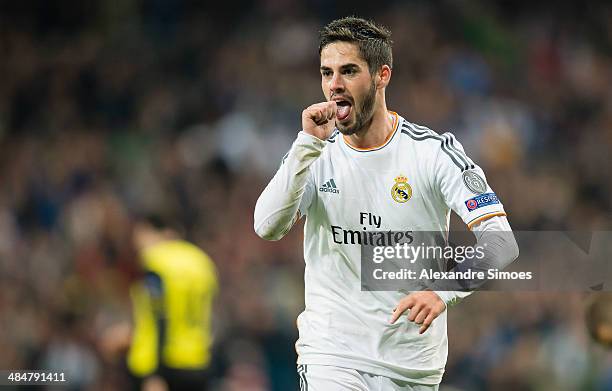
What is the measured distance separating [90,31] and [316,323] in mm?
9409

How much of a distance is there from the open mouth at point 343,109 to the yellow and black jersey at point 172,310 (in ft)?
11.6

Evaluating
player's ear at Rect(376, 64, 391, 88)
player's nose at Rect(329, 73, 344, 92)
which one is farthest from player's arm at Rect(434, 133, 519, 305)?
player's nose at Rect(329, 73, 344, 92)

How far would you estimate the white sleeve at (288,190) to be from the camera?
433cm

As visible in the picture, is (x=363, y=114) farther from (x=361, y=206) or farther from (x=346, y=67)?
(x=361, y=206)

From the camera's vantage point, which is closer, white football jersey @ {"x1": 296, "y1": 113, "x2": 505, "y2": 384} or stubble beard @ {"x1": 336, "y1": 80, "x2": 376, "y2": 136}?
white football jersey @ {"x1": 296, "y1": 113, "x2": 505, "y2": 384}

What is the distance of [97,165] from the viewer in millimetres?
11531

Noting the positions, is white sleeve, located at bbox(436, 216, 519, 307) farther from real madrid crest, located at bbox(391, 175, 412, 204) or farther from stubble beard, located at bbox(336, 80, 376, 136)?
stubble beard, located at bbox(336, 80, 376, 136)

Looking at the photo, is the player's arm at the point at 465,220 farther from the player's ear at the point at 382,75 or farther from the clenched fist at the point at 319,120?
the clenched fist at the point at 319,120

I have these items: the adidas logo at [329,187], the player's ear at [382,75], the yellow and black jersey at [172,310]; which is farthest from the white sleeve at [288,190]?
the yellow and black jersey at [172,310]

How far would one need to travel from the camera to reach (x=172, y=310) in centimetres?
796

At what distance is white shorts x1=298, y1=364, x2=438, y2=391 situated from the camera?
14.6 feet

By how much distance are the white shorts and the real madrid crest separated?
2.53 ft

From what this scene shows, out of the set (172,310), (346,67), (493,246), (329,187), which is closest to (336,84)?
(346,67)

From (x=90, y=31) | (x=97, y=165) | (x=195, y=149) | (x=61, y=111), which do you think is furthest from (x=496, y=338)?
(x=90, y=31)
